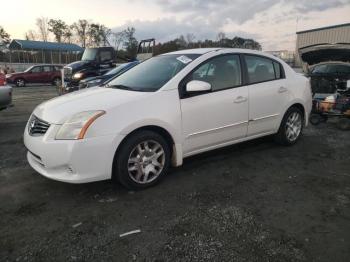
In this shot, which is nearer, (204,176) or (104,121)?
(104,121)

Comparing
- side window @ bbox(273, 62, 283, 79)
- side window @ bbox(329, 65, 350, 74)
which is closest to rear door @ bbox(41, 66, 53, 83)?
side window @ bbox(329, 65, 350, 74)

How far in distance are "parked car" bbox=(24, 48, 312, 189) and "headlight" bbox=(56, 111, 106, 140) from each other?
11 millimetres

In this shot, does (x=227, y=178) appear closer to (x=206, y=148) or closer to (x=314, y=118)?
(x=206, y=148)

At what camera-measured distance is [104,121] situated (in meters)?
→ 3.39

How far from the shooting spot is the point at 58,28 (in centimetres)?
5234

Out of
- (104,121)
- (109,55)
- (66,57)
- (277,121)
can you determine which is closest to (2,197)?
(104,121)

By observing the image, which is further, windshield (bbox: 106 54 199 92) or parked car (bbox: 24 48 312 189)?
windshield (bbox: 106 54 199 92)

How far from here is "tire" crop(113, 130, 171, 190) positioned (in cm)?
355

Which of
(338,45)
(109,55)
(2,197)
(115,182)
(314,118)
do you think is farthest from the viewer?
(109,55)

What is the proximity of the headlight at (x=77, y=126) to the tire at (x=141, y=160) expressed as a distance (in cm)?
44

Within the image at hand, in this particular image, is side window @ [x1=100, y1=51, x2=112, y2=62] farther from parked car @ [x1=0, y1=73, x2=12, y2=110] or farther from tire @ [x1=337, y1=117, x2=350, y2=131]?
tire @ [x1=337, y1=117, x2=350, y2=131]

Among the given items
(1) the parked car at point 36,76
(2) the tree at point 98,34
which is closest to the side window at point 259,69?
(1) the parked car at point 36,76

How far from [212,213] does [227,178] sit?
0.98m

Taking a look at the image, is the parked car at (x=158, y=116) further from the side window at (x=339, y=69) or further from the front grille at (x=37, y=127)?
the side window at (x=339, y=69)
